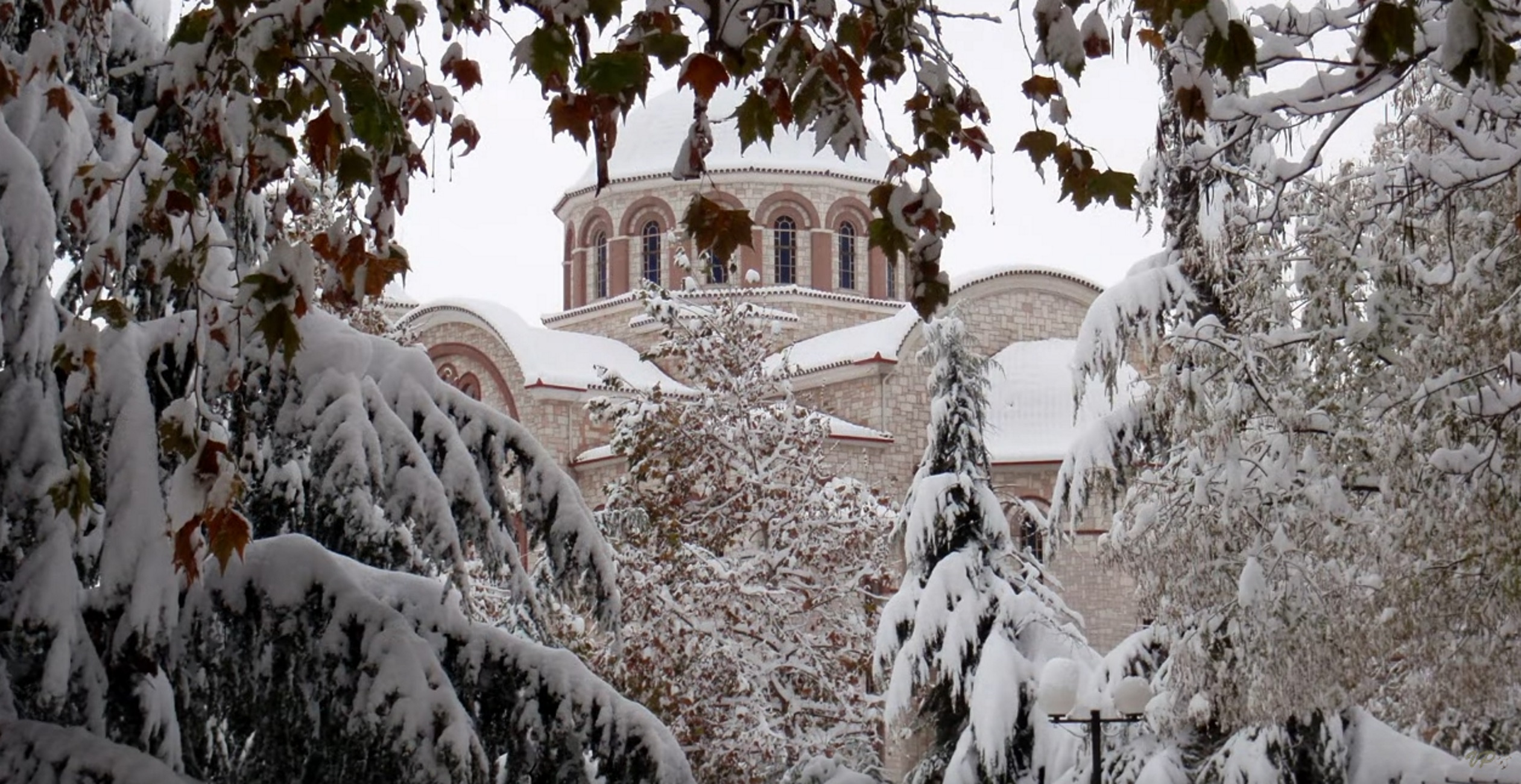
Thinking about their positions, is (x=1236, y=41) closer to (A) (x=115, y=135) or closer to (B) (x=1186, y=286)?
(A) (x=115, y=135)

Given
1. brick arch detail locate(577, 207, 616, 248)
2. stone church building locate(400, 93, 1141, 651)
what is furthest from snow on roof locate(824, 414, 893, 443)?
brick arch detail locate(577, 207, 616, 248)

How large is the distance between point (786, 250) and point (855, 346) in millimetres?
3815

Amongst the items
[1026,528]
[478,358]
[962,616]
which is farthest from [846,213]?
[962,616]

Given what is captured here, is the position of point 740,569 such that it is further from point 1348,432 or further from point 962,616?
point 1348,432

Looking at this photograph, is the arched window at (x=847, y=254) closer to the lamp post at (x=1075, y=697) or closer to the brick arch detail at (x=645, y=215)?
the brick arch detail at (x=645, y=215)

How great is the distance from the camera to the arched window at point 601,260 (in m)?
27.7

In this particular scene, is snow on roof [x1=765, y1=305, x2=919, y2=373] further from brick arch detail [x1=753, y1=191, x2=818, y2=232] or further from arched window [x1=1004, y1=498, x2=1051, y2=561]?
arched window [x1=1004, y1=498, x2=1051, y2=561]

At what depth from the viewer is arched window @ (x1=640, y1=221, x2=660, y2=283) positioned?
2700cm

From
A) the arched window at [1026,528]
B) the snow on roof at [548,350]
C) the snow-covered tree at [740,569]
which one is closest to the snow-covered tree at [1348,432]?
the snow-covered tree at [740,569]

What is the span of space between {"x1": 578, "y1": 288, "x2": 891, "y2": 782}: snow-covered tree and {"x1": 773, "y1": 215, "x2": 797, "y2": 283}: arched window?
8.54 m

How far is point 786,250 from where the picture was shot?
2702 cm

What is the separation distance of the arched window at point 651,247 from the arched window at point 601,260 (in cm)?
83

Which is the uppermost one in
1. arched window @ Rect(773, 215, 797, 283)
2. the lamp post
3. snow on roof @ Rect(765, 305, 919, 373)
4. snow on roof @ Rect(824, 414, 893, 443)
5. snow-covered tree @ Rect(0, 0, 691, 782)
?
arched window @ Rect(773, 215, 797, 283)

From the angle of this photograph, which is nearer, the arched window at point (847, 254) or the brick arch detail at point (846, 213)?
the brick arch detail at point (846, 213)
